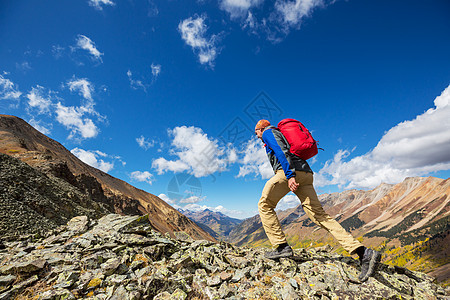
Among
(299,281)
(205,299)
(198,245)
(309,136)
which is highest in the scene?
(309,136)

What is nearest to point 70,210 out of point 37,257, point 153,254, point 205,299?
point 37,257

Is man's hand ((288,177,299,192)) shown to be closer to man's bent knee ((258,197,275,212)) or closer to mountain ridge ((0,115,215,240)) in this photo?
man's bent knee ((258,197,275,212))

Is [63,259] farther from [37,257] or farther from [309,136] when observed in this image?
[309,136]

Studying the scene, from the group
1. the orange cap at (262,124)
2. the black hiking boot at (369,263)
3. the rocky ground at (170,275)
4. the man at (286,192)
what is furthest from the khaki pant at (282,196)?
the orange cap at (262,124)

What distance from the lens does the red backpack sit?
5.64 m

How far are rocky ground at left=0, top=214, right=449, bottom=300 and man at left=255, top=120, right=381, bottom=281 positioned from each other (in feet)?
2.12

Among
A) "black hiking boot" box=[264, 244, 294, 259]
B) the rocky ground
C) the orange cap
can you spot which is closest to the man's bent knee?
"black hiking boot" box=[264, 244, 294, 259]

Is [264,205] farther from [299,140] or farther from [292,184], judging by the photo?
[299,140]

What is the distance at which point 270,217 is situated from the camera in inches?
243

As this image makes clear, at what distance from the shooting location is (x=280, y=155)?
565cm

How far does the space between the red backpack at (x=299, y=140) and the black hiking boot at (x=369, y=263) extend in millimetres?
Answer: 2925

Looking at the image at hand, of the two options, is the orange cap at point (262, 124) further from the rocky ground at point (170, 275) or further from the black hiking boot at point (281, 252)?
the rocky ground at point (170, 275)

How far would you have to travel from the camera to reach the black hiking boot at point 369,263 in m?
4.96

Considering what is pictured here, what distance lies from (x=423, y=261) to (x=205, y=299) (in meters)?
272
